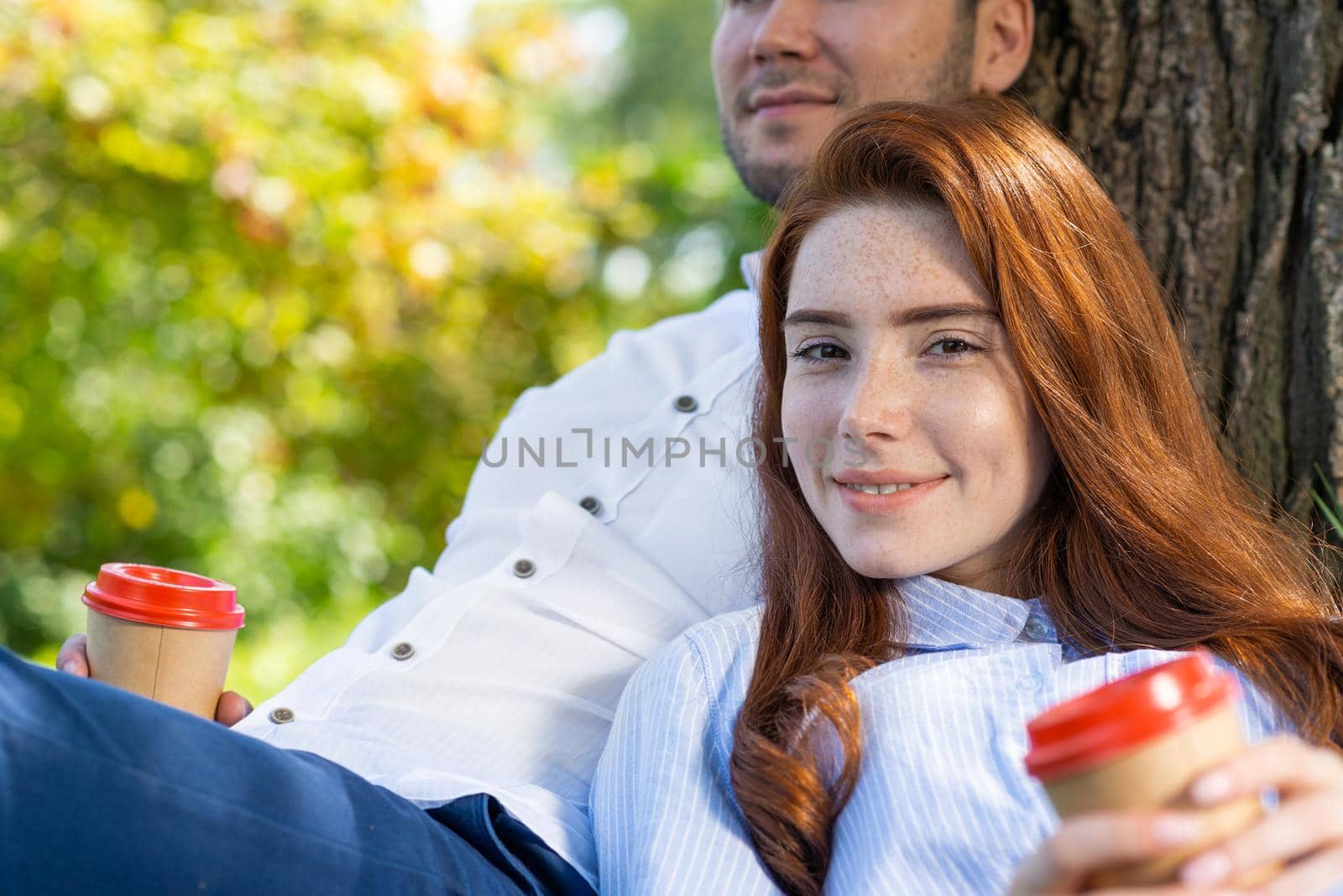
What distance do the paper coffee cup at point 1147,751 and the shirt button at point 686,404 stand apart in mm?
1508

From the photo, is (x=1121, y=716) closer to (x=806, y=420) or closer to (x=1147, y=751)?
(x=1147, y=751)

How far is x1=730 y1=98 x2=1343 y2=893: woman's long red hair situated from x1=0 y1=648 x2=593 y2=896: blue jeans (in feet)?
1.64

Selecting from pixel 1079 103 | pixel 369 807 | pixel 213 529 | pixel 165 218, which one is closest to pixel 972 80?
pixel 1079 103

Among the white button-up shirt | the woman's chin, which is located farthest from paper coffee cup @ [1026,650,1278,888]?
the white button-up shirt

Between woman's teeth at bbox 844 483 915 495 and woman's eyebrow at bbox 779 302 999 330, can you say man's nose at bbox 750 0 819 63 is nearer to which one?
woman's eyebrow at bbox 779 302 999 330

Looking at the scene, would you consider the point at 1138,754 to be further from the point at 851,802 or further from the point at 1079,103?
the point at 1079,103

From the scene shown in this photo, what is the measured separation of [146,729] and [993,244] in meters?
1.26

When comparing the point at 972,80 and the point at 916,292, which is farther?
the point at 972,80

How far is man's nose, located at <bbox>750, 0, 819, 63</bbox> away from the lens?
2.71 metres

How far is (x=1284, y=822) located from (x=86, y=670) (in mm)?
1761

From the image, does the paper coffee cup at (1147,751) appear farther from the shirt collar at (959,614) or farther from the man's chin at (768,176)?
the man's chin at (768,176)

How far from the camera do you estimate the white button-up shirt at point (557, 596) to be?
217 cm

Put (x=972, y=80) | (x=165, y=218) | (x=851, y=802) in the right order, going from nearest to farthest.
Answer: (x=851, y=802) < (x=972, y=80) < (x=165, y=218)

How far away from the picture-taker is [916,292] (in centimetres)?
185
